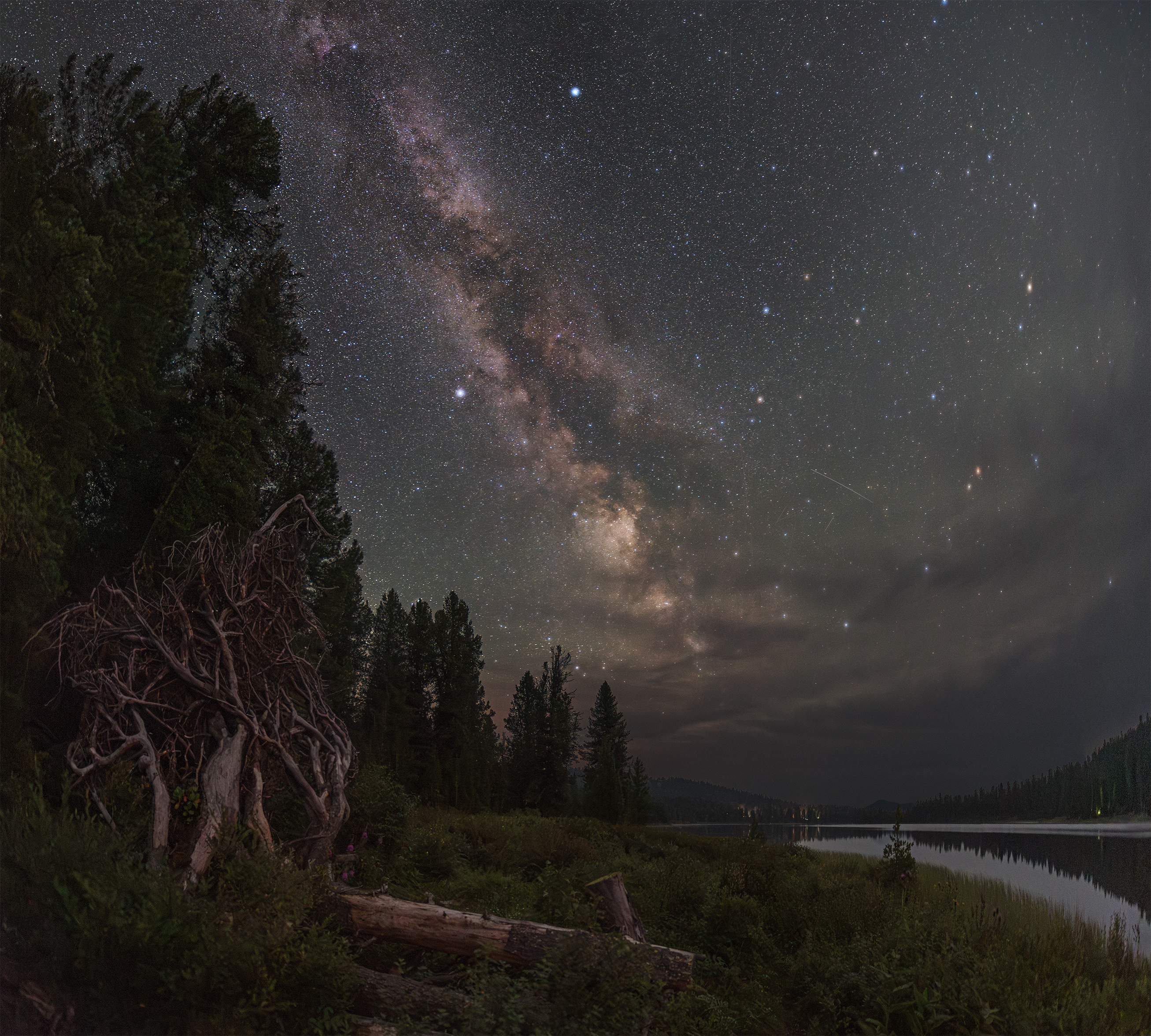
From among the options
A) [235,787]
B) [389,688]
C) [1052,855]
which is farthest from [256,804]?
[389,688]

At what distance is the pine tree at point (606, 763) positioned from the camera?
4059 centimetres

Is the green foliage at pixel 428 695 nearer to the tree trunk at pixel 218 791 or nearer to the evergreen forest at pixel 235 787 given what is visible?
the evergreen forest at pixel 235 787

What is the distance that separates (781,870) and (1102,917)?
22.2ft

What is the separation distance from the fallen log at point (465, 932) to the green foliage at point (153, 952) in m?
1.87

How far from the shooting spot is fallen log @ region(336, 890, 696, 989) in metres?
7.63

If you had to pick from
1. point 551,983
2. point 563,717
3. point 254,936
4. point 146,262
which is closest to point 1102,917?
point 551,983

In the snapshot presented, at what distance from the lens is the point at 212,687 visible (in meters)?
10.6

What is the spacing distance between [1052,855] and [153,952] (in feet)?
55.1

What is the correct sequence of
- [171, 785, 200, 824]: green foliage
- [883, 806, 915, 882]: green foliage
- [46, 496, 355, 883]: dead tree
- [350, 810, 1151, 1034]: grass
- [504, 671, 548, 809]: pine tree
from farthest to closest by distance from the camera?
[504, 671, 548, 809]: pine tree → [883, 806, 915, 882]: green foliage → [46, 496, 355, 883]: dead tree → [171, 785, 200, 824]: green foliage → [350, 810, 1151, 1034]: grass

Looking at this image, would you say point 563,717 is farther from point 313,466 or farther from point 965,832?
point 313,466

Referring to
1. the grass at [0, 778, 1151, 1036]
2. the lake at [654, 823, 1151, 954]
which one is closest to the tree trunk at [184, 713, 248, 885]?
the grass at [0, 778, 1151, 1036]

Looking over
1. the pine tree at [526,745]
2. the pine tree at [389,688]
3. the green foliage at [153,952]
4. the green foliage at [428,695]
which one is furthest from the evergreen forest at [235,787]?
the pine tree at [526,745]

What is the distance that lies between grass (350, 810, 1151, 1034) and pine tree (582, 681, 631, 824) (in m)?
22.2

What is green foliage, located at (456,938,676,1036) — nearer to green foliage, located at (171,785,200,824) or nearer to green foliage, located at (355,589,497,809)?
green foliage, located at (171,785,200,824)
